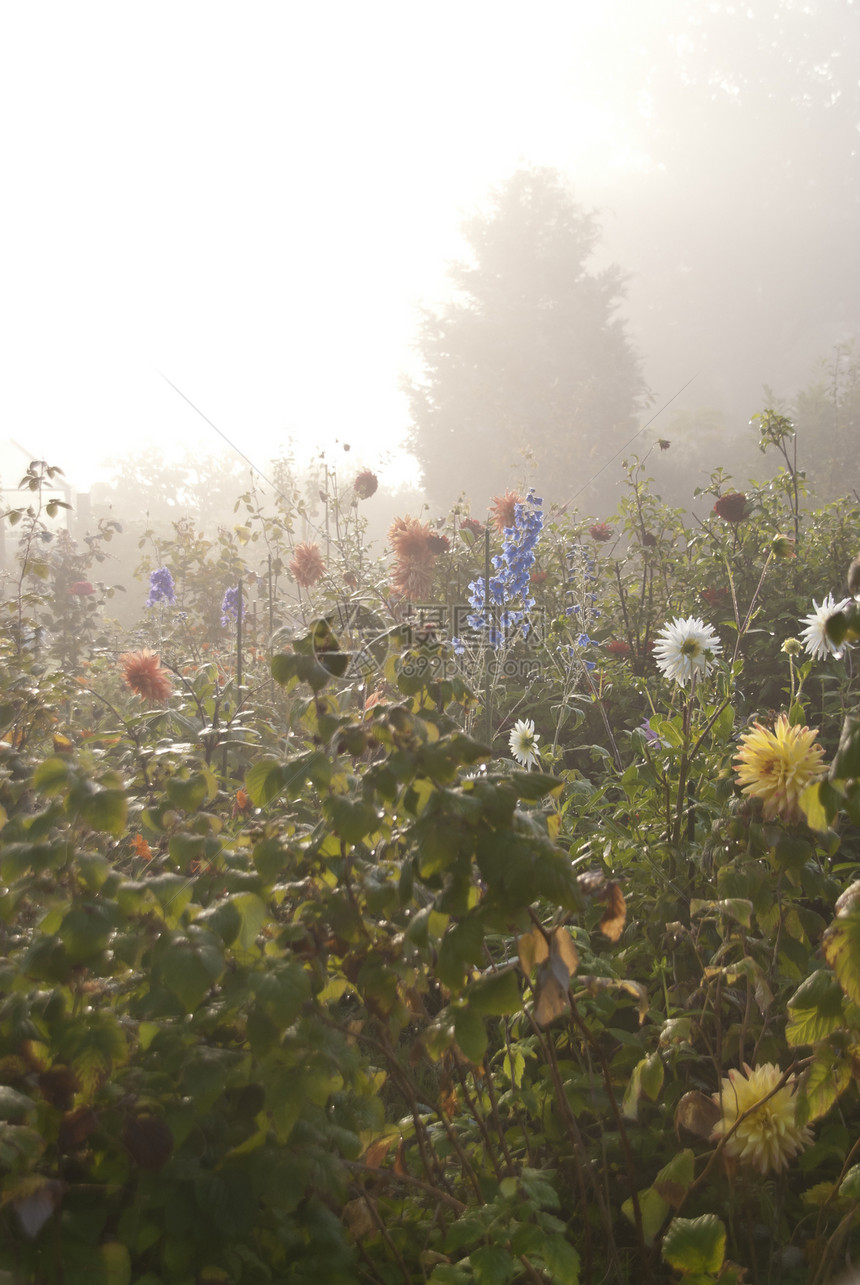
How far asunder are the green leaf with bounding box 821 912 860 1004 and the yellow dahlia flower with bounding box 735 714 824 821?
0.32m

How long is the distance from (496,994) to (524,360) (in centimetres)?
2219

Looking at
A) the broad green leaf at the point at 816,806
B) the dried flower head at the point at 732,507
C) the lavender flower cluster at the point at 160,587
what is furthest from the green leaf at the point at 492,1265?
the lavender flower cluster at the point at 160,587

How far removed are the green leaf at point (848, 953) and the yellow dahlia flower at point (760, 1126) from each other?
0.31m

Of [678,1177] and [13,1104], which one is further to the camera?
[678,1177]

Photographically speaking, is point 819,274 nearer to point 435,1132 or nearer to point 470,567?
point 470,567

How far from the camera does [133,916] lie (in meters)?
0.92

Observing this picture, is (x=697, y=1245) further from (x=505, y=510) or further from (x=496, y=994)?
(x=505, y=510)

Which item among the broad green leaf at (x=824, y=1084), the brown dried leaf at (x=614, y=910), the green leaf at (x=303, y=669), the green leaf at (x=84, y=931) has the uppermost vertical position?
the green leaf at (x=303, y=669)

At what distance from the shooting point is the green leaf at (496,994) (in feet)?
2.43

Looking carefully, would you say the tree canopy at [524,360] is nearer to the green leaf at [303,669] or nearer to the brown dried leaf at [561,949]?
the green leaf at [303,669]

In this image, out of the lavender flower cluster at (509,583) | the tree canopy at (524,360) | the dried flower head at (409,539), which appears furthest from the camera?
the tree canopy at (524,360)

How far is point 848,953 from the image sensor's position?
72cm

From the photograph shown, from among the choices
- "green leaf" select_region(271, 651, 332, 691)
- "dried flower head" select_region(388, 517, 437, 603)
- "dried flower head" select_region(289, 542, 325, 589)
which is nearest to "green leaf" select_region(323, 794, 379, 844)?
"green leaf" select_region(271, 651, 332, 691)

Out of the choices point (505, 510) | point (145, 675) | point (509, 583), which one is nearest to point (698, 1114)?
point (145, 675)
